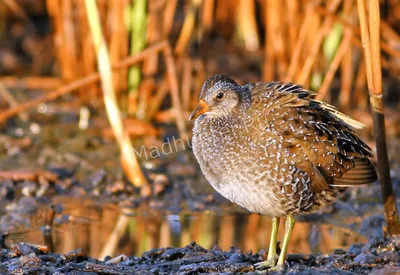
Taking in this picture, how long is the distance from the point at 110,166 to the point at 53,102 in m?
2.20

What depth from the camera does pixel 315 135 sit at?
5.73 meters

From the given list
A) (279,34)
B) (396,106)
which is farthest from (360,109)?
(279,34)

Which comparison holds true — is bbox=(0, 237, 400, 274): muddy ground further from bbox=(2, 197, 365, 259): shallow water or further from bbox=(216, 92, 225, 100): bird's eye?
bbox=(216, 92, 225, 100): bird's eye

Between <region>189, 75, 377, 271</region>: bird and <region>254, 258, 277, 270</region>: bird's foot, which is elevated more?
<region>189, 75, 377, 271</region>: bird

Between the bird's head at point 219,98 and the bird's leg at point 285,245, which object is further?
the bird's head at point 219,98

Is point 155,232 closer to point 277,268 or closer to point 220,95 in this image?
point 220,95

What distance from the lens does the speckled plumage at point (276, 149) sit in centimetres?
555

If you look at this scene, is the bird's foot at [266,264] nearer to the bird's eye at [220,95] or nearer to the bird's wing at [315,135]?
the bird's wing at [315,135]

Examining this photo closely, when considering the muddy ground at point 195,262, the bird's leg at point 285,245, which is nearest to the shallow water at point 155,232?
the muddy ground at point 195,262

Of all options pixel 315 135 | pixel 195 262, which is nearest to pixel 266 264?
pixel 195 262

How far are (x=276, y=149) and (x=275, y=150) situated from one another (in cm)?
1

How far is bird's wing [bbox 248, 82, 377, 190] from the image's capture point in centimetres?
567

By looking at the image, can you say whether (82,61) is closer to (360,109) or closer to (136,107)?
(136,107)

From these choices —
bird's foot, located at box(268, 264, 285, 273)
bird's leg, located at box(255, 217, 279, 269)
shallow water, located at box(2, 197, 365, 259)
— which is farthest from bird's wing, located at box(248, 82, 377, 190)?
shallow water, located at box(2, 197, 365, 259)
